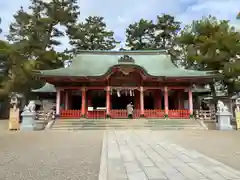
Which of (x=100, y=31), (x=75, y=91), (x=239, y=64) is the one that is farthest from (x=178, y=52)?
(x=75, y=91)

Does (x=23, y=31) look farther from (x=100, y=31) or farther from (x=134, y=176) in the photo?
(x=134, y=176)

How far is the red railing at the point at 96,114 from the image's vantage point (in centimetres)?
1625

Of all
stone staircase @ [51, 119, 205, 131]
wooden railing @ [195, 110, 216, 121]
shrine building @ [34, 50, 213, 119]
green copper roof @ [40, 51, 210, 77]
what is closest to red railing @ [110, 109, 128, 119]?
shrine building @ [34, 50, 213, 119]

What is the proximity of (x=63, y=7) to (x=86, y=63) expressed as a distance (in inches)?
534

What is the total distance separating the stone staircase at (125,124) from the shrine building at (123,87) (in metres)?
1.65

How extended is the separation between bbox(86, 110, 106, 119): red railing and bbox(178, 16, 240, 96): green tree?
9251mm

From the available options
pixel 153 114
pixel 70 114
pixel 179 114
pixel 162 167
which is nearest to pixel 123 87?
pixel 153 114

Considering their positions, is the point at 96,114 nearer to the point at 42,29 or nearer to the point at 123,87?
the point at 123,87

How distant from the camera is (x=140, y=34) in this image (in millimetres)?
39188

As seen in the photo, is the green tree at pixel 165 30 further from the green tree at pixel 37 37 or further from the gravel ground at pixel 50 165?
the gravel ground at pixel 50 165

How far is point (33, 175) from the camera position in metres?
3.89

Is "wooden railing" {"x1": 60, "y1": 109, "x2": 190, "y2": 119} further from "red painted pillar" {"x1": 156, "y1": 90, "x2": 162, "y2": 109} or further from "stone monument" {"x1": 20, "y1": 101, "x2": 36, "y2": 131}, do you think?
"stone monument" {"x1": 20, "y1": 101, "x2": 36, "y2": 131}

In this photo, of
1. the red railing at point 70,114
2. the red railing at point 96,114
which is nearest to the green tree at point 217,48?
the red railing at point 96,114

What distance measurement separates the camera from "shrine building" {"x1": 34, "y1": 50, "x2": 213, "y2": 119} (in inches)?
632
